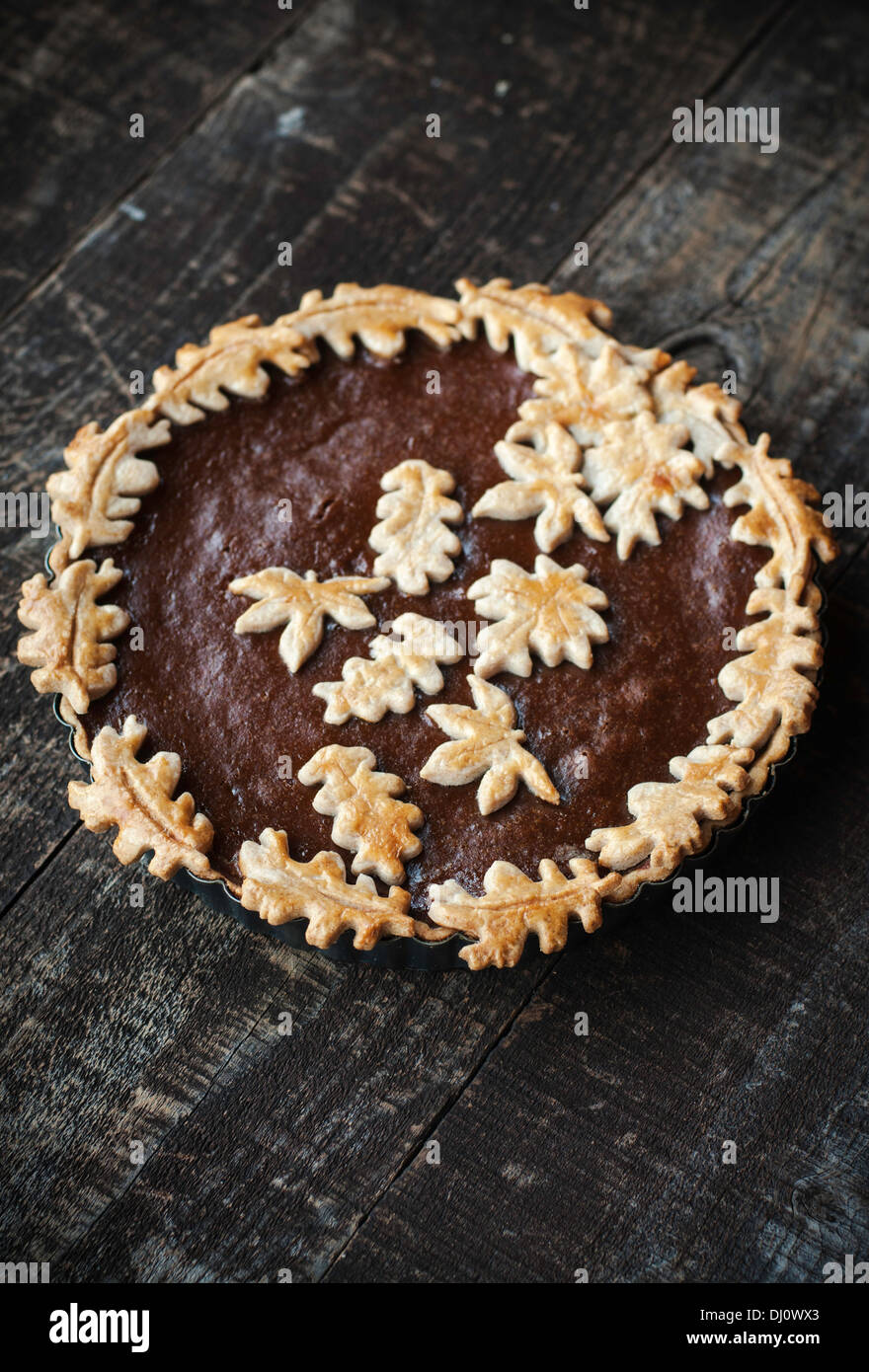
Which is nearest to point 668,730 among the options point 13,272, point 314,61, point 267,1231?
point 267,1231

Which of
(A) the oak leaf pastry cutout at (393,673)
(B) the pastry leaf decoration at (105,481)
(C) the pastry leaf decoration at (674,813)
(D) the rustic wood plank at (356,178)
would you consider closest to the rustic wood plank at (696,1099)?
(C) the pastry leaf decoration at (674,813)

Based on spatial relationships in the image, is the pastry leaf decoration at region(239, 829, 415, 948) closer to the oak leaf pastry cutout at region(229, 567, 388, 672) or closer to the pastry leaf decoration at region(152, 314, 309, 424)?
the oak leaf pastry cutout at region(229, 567, 388, 672)

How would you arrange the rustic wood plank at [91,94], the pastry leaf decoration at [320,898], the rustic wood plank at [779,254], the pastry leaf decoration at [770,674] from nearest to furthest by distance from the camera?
the pastry leaf decoration at [320,898]
the pastry leaf decoration at [770,674]
the rustic wood plank at [779,254]
the rustic wood plank at [91,94]

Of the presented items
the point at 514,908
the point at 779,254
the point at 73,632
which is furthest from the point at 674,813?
the point at 779,254

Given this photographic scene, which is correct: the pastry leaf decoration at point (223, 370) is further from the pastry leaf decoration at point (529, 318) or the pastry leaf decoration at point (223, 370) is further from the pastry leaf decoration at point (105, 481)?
the pastry leaf decoration at point (529, 318)

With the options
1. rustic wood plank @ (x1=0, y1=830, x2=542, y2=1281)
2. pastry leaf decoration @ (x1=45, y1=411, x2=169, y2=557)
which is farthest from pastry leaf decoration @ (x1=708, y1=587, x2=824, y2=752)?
pastry leaf decoration @ (x1=45, y1=411, x2=169, y2=557)

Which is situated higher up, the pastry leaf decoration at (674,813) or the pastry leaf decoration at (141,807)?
the pastry leaf decoration at (141,807)

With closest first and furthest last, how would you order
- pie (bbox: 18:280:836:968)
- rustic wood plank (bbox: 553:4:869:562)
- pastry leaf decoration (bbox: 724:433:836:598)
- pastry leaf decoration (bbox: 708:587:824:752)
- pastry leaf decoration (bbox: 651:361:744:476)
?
pie (bbox: 18:280:836:968), pastry leaf decoration (bbox: 708:587:824:752), pastry leaf decoration (bbox: 724:433:836:598), pastry leaf decoration (bbox: 651:361:744:476), rustic wood plank (bbox: 553:4:869:562)
